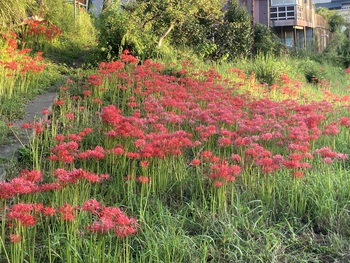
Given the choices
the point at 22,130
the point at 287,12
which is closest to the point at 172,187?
the point at 22,130

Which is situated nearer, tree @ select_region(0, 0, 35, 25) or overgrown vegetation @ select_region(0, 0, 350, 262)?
overgrown vegetation @ select_region(0, 0, 350, 262)

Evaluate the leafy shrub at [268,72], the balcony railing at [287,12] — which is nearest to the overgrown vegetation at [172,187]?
the leafy shrub at [268,72]

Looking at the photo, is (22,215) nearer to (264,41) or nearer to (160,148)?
(160,148)

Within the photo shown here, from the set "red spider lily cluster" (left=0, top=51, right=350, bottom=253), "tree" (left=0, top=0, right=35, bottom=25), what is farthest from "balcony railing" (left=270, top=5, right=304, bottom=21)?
"red spider lily cluster" (left=0, top=51, right=350, bottom=253)

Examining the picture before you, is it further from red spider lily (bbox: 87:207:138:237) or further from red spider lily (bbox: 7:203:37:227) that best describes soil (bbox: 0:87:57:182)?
red spider lily (bbox: 87:207:138:237)

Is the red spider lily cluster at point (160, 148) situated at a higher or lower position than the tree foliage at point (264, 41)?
lower

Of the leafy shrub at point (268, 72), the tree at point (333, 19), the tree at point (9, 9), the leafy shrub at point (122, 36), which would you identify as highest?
the tree at point (333, 19)

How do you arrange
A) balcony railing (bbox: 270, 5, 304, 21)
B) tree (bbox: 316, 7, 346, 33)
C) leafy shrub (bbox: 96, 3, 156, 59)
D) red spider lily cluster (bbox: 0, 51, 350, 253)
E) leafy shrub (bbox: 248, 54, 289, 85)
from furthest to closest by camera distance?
tree (bbox: 316, 7, 346, 33) < balcony railing (bbox: 270, 5, 304, 21) < leafy shrub (bbox: 248, 54, 289, 85) < leafy shrub (bbox: 96, 3, 156, 59) < red spider lily cluster (bbox: 0, 51, 350, 253)

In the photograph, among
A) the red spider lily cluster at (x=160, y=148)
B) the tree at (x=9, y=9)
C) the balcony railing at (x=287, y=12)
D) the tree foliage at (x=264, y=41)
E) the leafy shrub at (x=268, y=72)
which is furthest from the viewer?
the balcony railing at (x=287, y=12)

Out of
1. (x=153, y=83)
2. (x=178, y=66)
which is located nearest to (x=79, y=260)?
(x=153, y=83)

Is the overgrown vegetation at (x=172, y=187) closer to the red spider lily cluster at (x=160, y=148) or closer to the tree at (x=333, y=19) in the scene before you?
the red spider lily cluster at (x=160, y=148)

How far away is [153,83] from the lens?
5.98 metres

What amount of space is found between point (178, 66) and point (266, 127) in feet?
14.7

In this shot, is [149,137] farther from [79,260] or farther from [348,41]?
[348,41]
